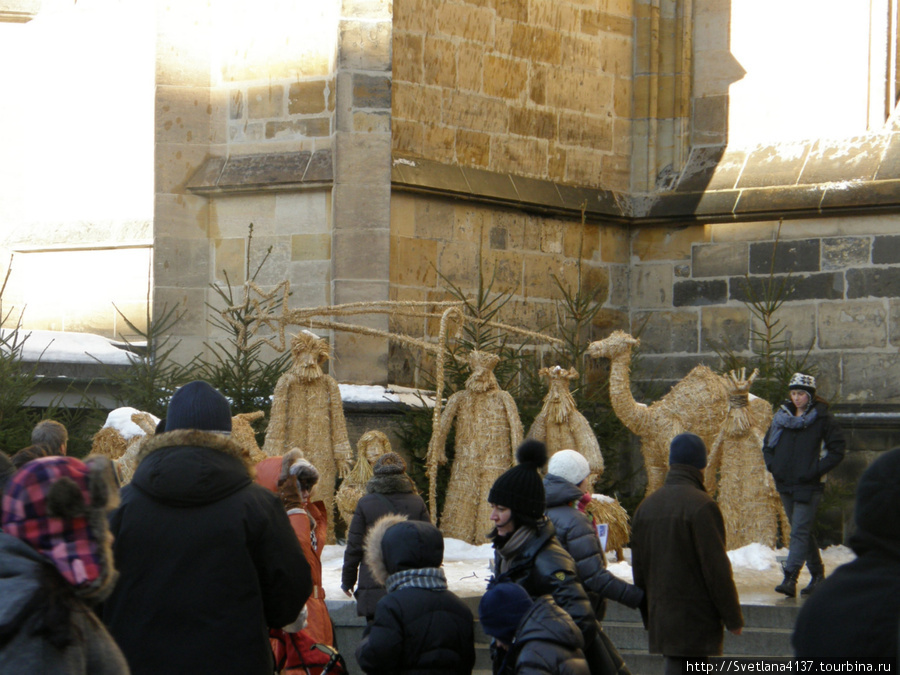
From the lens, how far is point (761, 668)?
6434 millimetres

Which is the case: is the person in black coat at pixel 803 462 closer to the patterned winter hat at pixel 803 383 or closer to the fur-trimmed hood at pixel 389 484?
the patterned winter hat at pixel 803 383

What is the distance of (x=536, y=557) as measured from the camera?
13.5 ft

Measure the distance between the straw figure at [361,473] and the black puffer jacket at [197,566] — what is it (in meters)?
5.35

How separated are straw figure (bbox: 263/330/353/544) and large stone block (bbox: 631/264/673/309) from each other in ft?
16.3

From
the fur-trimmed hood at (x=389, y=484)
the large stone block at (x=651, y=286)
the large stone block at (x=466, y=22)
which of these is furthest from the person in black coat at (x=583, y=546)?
the large stone block at (x=651, y=286)

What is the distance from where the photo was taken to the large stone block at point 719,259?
42.2ft

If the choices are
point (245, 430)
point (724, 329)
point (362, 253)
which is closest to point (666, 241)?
point (724, 329)

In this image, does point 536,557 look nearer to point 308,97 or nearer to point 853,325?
point 308,97

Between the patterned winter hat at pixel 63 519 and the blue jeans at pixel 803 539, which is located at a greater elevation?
the patterned winter hat at pixel 63 519

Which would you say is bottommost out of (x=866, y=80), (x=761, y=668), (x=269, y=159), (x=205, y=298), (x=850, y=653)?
(x=761, y=668)

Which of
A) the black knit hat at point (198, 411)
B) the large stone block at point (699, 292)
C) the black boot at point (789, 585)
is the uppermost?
the large stone block at point (699, 292)

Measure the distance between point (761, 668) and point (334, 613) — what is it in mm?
2458

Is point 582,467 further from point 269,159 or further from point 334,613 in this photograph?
point 269,159

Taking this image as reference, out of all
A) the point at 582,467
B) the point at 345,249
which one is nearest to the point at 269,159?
the point at 345,249
